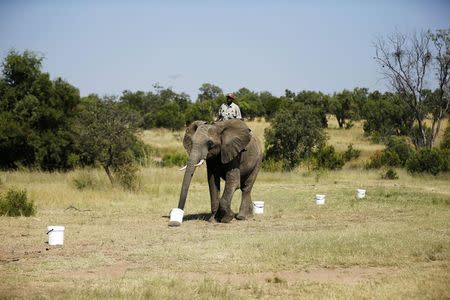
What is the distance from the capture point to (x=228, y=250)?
455 inches

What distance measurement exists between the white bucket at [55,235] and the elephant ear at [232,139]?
462 centimetres

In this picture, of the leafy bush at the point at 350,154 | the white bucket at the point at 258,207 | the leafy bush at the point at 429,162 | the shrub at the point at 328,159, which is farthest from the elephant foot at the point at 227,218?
the leafy bush at the point at 350,154

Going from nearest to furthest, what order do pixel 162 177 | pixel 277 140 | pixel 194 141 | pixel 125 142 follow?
1. pixel 194 141
2. pixel 125 142
3. pixel 162 177
4. pixel 277 140

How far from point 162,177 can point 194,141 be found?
42.6 ft

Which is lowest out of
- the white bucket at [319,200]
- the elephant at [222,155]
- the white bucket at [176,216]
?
the white bucket at [319,200]

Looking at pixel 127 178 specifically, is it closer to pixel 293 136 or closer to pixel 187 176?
pixel 187 176

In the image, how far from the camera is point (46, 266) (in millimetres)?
10172

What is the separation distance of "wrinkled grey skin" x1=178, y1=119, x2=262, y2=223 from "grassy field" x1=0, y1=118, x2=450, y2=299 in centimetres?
66

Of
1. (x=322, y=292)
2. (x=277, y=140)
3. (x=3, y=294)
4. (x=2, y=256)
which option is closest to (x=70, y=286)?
(x=3, y=294)

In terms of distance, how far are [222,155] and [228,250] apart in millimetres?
3947

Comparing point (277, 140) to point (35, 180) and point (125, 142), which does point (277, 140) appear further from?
point (35, 180)

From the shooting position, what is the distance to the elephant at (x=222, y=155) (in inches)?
579

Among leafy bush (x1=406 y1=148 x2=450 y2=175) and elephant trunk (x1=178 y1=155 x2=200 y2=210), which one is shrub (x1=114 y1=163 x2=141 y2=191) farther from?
leafy bush (x1=406 y1=148 x2=450 y2=175)

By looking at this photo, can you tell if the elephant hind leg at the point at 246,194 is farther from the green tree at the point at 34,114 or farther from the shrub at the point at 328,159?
the shrub at the point at 328,159
